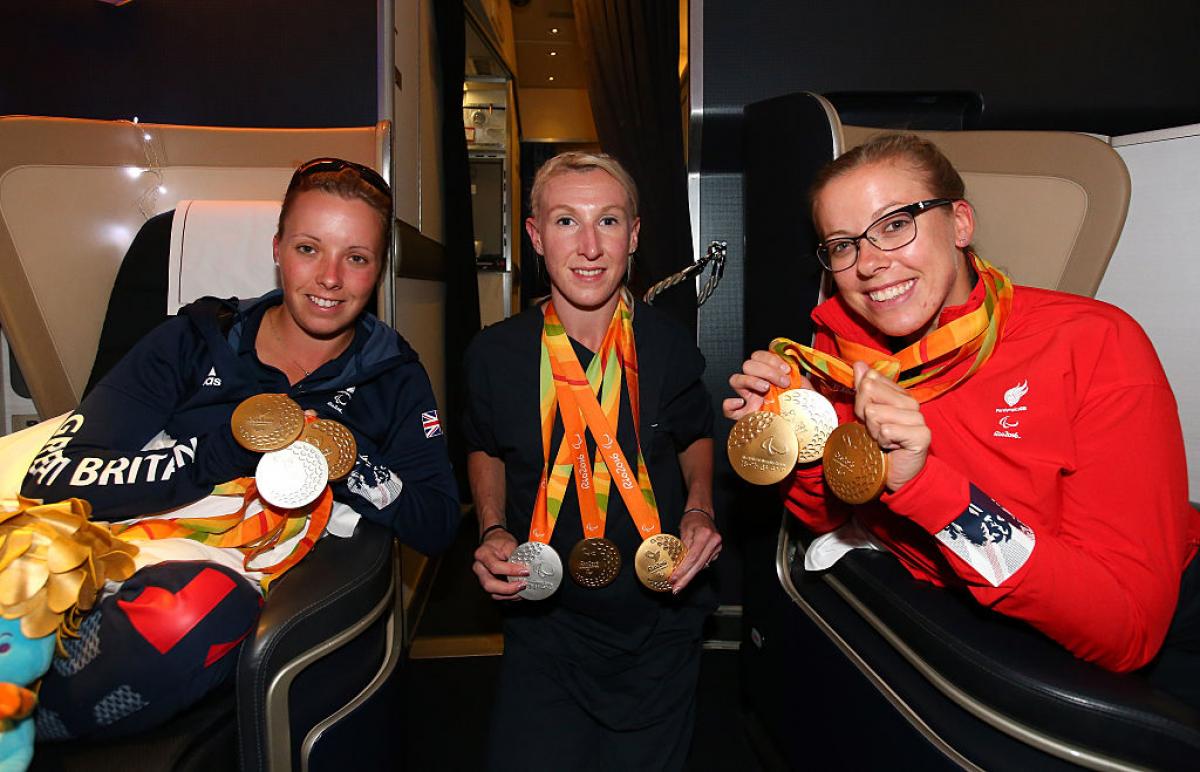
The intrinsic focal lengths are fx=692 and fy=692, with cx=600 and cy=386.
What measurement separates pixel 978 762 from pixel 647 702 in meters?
0.78

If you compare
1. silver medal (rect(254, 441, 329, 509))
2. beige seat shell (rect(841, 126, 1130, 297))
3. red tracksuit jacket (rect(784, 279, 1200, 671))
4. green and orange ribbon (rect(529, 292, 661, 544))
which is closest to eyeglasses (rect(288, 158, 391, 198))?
green and orange ribbon (rect(529, 292, 661, 544))

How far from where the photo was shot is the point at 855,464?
1229mm

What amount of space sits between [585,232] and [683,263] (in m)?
1.02

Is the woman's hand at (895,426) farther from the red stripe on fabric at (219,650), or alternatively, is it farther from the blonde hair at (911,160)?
the red stripe on fabric at (219,650)

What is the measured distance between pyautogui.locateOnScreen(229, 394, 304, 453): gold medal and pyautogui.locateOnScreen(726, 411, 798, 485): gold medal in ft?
3.01

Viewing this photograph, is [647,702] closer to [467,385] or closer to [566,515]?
[566,515]

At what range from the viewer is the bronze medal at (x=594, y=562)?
1.62 m

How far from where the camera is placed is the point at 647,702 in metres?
1.69

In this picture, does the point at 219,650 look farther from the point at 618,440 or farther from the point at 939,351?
the point at 939,351

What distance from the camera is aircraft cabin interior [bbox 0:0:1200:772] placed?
1187mm

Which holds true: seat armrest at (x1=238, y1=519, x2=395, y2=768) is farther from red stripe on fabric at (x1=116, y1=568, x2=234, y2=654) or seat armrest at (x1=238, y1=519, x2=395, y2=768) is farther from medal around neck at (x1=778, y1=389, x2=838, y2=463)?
medal around neck at (x1=778, y1=389, x2=838, y2=463)

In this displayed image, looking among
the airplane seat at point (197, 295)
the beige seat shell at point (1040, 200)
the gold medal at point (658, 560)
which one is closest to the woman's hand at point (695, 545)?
the gold medal at point (658, 560)

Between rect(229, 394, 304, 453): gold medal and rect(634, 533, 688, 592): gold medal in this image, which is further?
rect(634, 533, 688, 592): gold medal

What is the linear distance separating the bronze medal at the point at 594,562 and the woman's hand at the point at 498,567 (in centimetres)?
12
